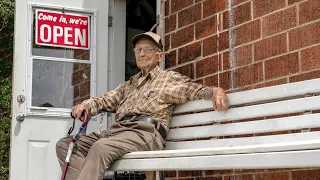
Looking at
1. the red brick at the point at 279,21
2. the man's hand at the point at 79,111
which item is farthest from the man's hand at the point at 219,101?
the man's hand at the point at 79,111

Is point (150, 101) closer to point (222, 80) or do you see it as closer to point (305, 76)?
point (222, 80)

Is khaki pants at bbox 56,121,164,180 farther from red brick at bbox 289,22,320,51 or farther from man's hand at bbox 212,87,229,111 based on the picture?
red brick at bbox 289,22,320,51

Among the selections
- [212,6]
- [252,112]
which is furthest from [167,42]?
[252,112]

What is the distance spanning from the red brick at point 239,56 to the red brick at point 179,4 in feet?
2.41

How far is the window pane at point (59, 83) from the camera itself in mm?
5809

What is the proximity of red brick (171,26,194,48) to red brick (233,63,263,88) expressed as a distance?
2.35 ft

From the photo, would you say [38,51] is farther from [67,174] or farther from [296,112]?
[296,112]

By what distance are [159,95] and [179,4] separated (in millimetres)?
1079

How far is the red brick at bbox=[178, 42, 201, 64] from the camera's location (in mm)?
5023

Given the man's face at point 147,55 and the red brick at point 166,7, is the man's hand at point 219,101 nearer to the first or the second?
the man's face at point 147,55

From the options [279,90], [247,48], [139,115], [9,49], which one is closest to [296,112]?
[279,90]

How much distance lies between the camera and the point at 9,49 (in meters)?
7.80

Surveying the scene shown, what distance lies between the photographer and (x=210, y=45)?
4859 millimetres

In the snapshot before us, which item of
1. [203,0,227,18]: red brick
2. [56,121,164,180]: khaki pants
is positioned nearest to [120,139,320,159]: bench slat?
[56,121,164,180]: khaki pants
